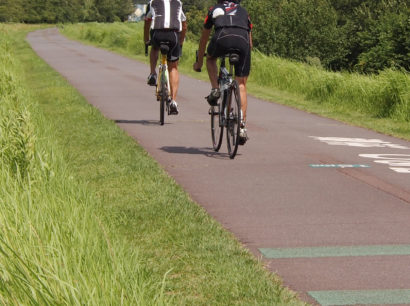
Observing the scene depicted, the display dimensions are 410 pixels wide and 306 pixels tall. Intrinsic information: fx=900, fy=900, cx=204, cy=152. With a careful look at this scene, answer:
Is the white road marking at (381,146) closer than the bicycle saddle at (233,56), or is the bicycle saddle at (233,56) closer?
the bicycle saddle at (233,56)

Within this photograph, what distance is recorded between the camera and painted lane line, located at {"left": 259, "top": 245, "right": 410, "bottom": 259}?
5.86 meters

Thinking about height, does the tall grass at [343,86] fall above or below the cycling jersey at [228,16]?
below

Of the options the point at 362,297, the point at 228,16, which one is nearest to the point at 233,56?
the point at 228,16

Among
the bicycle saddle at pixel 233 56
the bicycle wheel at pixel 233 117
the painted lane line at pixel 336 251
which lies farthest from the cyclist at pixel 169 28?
the painted lane line at pixel 336 251

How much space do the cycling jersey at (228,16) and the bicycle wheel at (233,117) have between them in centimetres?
63

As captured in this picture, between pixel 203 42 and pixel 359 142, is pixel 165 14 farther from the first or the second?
pixel 359 142

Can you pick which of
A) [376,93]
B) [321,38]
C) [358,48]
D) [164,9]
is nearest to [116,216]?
[164,9]

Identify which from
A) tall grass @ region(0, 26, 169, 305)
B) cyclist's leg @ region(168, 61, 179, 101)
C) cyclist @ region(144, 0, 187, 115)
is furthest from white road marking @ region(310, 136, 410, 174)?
tall grass @ region(0, 26, 169, 305)

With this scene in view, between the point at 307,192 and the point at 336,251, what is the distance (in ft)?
7.35

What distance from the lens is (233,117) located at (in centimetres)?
1002

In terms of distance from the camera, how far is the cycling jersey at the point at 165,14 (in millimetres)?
12758

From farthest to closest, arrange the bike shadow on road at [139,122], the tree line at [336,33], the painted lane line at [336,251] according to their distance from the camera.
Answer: the tree line at [336,33] < the bike shadow on road at [139,122] < the painted lane line at [336,251]

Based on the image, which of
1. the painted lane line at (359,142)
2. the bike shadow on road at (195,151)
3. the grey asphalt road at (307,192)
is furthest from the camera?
the painted lane line at (359,142)

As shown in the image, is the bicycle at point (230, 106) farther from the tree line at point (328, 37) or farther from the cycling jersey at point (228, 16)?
the tree line at point (328, 37)
